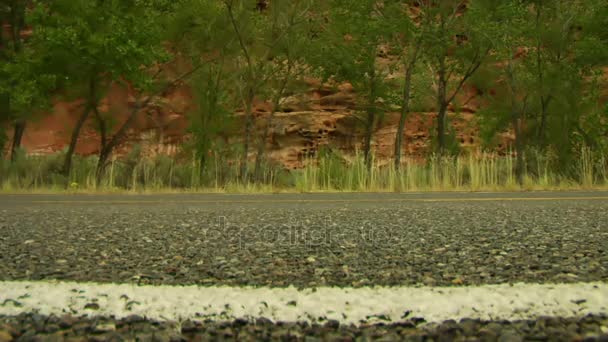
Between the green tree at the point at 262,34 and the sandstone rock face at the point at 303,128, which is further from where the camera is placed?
the sandstone rock face at the point at 303,128

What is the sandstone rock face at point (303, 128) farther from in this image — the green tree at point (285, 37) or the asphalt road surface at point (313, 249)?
the asphalt road surface at point (313, 249)

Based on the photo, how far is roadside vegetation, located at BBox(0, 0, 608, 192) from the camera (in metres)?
12.9

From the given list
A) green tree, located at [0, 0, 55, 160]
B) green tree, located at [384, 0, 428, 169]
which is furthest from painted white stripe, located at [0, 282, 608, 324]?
green tree, located at [384, 0, 428, 169]

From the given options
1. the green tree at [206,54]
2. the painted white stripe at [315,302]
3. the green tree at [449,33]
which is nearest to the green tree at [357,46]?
the green tree at [449,33]

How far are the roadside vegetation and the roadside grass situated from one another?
0.06 m

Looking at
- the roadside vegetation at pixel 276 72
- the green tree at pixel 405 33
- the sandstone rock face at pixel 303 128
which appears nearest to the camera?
the roadside vegetation at pixel 276 72

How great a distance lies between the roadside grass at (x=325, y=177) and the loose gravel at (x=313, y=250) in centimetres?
636

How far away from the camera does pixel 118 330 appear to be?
1.08 metres

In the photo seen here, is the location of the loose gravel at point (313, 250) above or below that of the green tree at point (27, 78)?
below

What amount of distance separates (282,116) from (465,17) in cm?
1290

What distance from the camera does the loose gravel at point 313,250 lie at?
5.52 ft

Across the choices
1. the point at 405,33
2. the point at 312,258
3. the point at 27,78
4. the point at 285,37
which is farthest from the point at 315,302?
the point at 405,33

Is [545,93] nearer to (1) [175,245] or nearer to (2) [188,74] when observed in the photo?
(2) [188,74]

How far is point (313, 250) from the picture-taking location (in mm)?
2281
